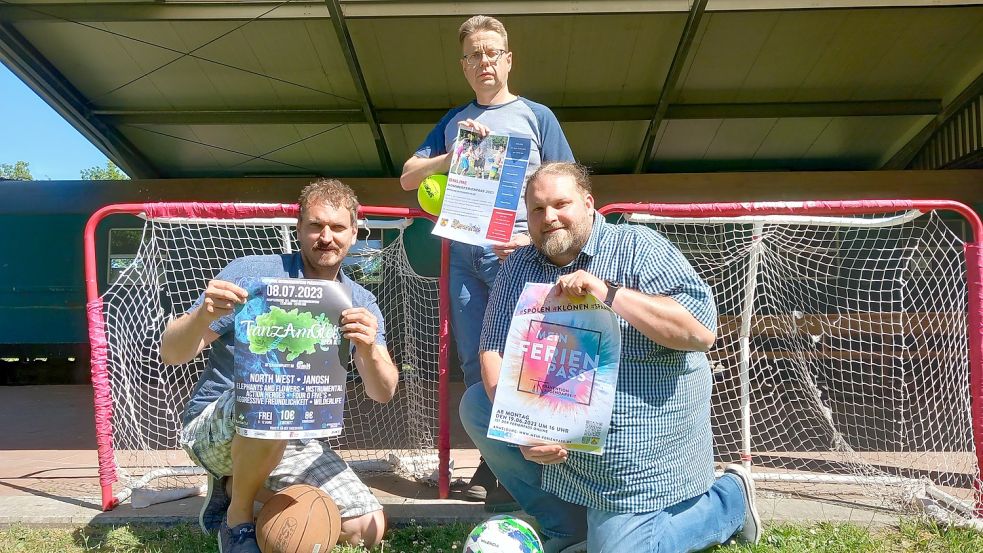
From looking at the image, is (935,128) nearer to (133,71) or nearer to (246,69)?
(246,69)

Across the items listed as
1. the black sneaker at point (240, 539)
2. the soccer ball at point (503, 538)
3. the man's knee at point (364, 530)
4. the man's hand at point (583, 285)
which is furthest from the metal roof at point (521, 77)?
the soccer ball at point (503, 538)

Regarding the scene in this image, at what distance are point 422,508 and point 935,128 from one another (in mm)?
11191

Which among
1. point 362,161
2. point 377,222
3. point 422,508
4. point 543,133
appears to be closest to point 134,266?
point 377,222

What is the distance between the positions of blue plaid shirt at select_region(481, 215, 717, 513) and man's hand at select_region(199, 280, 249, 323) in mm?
887

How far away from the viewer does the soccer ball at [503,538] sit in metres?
2.22

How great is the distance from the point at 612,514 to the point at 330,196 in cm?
152

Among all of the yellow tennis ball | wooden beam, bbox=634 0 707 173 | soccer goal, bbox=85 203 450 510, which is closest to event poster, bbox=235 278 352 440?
the yellow tennis ball

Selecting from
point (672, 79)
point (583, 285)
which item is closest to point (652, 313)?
point (583, 285)

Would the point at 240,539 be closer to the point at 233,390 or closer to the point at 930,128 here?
the point at 233,390

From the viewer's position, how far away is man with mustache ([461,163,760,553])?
7.14ft

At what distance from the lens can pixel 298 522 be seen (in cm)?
238

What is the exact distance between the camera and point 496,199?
2812 millimetres

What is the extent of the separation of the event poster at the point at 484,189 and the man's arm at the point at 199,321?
891 millimetres

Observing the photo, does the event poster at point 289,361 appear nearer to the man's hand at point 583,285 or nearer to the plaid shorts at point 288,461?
the plaid shorts at point 288,461
